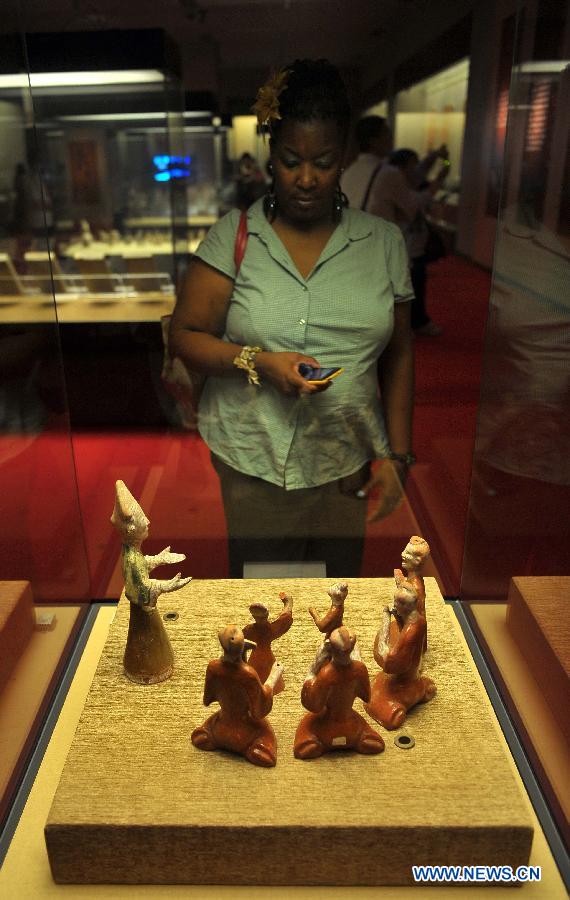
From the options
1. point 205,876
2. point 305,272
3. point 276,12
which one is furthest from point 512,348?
point 205,876

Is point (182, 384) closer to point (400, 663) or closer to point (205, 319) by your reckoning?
point (205, 319)

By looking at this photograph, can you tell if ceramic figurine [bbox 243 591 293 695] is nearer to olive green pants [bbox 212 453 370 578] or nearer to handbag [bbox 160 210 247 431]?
olive green pants [bbox 212 453 370 578]

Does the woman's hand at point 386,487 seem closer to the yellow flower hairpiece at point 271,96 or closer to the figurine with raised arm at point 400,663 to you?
the figurine with raised arm at point 400,663

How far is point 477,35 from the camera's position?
58.6 inches

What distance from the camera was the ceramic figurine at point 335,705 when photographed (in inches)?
44.6

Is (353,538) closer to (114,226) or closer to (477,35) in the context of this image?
(114,226)

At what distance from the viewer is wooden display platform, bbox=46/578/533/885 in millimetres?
1096

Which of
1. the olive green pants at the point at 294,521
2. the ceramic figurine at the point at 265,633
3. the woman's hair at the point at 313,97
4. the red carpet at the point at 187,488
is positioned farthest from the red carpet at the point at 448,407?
the ceramic figurine at the point at 265,633

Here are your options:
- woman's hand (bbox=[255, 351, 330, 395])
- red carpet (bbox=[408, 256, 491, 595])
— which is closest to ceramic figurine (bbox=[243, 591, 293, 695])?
woman's hand (bbox=[255, 351, 330, 395])

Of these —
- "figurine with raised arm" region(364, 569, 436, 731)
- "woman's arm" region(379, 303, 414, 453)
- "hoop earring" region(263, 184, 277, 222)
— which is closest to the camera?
"figurine with raised arm" region(364, 569, 436, 731)

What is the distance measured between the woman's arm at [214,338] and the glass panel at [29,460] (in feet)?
1.19

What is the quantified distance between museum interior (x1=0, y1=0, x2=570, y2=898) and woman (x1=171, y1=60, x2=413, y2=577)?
1.6 inches

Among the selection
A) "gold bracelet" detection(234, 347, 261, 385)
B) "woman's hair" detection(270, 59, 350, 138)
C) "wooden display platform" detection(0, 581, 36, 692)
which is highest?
"woman's hair" detection(270, 59, 350, 138)

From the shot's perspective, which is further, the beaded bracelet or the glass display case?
the beaded bracelet
